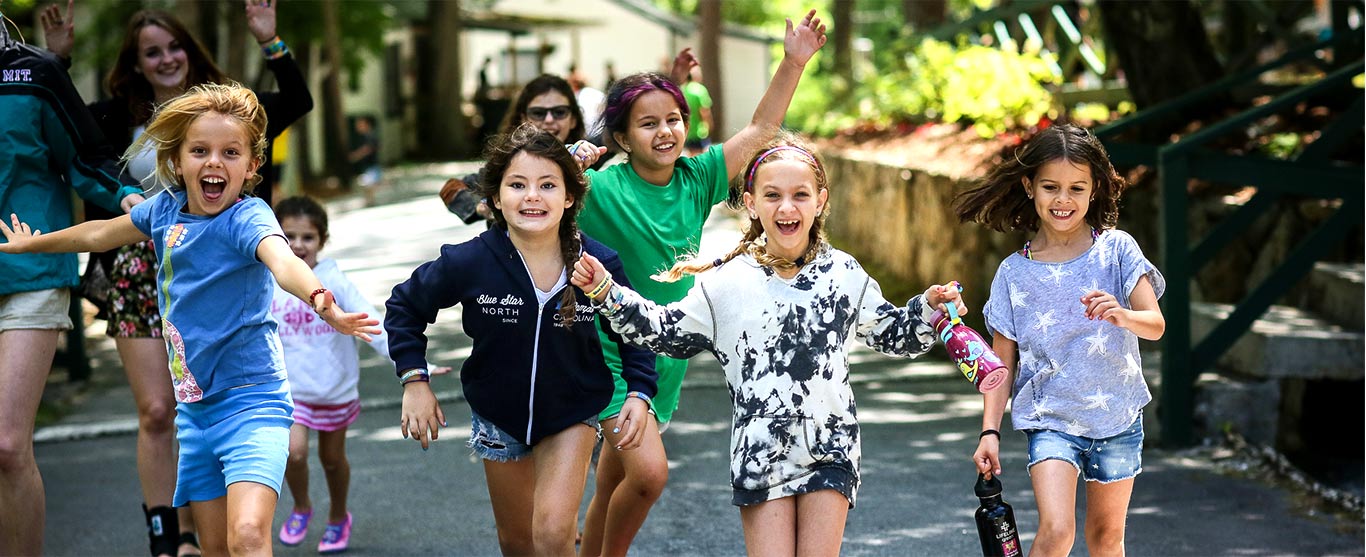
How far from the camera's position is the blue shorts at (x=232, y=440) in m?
4.25

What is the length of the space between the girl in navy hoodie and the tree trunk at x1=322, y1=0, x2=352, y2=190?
61.8 ft

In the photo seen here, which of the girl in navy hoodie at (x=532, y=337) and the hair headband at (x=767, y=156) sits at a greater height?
the hair headband at (x=767, y=156)

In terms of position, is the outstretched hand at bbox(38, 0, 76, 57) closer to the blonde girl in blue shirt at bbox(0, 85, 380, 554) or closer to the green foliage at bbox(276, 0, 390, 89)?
the blonde girl in blue shirt at bbox(0, 85, 380, 554)

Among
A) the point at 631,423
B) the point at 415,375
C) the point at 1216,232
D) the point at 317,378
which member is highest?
the point at 1216,232

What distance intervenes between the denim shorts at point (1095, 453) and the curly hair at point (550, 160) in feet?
4.55

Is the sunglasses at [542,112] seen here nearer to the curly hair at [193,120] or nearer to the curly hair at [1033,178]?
the curly hair at [193,120]

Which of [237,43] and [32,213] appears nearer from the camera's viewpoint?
[32,213]

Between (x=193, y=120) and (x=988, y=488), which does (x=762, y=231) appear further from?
(x=193, y=120)

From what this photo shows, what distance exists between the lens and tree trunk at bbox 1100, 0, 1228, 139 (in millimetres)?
11164

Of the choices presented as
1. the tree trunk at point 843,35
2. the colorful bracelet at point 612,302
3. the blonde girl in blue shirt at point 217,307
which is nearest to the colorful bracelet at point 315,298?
the blonde girl in blue shirt at point 217,307

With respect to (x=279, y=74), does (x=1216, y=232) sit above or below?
below

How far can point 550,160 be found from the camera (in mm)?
4359

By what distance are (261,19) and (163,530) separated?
1800 millimetres

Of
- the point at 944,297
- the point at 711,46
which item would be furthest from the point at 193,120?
the point at 711,46
